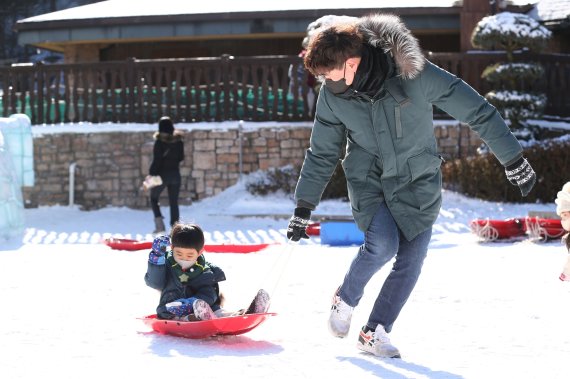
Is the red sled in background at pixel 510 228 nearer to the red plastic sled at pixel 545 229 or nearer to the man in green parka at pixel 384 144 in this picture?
the red plastic sled at pixel 545 229

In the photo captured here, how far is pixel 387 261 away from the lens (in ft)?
17.3

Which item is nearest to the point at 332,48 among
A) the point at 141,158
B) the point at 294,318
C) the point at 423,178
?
the point at 423,178

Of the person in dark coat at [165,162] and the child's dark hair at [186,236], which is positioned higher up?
the child's dark hair at [186,236]

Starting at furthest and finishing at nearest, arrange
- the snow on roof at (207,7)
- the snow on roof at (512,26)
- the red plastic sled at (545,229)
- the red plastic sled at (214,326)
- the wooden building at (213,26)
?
the snow on roof at (207,7) < the wooden building at (213,26) < the snow on roof at (512,26) < the red plastic sled at (545,229) < the red plastic sled at (214,326)

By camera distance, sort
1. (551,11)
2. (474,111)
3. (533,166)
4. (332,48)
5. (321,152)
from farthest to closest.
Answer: (551,11) → (533,166) → (321,152) → (474,111) → (332,48)

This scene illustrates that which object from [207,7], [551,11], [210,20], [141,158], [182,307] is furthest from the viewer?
[207,7]

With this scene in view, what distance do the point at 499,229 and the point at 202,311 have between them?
18.9 ft

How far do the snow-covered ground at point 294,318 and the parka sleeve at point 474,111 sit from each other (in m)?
0.97

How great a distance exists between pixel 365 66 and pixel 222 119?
38.1 ft

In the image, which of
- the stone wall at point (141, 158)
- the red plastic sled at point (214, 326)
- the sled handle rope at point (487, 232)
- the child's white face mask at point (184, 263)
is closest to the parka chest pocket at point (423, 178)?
the red plastic sled at point (214, 326)

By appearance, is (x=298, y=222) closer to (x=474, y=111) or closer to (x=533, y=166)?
(x=474, y=111)

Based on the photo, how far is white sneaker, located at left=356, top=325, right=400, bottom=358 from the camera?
525 centimetres

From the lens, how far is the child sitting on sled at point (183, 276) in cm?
593

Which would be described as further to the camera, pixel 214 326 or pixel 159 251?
pixel 159 251
